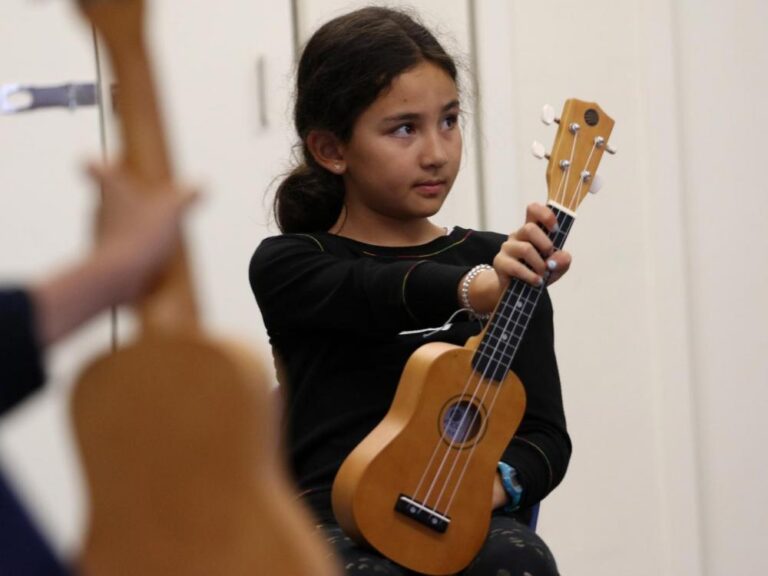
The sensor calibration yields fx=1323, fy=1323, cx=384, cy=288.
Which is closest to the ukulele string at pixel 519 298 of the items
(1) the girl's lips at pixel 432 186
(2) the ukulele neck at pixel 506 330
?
(2) the ukulele neck at pixel 506 330

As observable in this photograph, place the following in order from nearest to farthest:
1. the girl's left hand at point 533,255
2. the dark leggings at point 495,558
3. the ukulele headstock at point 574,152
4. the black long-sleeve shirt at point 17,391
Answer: the black long-sleeve shirt at point 17,391, the dark leggings at point 495,558, the girl's left hand at point 533,255, the ukulele headstock at point 574,152

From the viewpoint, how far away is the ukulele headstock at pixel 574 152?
1484mm

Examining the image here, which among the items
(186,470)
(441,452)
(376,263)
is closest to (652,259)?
(376,263)

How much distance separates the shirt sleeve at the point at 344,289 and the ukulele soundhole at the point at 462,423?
0.10 metres

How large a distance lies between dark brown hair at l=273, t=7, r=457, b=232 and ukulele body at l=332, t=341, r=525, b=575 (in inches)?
13.3

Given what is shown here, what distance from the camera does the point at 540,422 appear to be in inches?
59.8

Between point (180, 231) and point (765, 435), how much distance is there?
2.23m

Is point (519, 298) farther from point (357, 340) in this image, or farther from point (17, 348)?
point (17, 348)

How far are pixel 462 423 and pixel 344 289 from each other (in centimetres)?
20

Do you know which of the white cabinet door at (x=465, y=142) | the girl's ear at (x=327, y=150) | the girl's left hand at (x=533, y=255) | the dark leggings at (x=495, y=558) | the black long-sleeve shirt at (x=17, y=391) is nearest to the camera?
the black long-sleeve shirt at (x=17, y=391)

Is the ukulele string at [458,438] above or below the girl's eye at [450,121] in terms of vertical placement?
below

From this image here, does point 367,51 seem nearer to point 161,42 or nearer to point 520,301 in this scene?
point 520,301

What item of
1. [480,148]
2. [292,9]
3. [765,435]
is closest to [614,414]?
[765,435]

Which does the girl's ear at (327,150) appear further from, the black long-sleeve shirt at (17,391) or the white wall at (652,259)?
the black long-sleeve shirt at (17,391)
